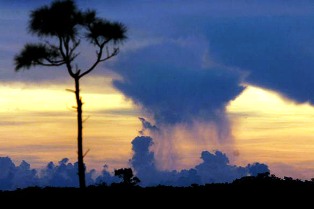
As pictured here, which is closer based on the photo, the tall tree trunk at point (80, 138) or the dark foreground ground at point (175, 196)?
the dark foreground ground at point (175, 196)

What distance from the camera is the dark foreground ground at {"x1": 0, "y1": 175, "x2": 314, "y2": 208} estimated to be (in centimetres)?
2964

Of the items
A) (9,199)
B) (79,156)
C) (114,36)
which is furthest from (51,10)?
(9,199)

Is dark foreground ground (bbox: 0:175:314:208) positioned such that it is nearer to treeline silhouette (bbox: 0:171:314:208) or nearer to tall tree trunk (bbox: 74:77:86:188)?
treeline silhouette (bbox: 0:171:314:208)

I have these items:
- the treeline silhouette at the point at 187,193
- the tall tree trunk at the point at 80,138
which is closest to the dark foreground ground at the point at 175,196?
the treeline silhouette at the point at 187,193

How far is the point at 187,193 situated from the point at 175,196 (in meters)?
1.09

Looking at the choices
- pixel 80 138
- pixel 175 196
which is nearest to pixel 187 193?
pixel 175 196

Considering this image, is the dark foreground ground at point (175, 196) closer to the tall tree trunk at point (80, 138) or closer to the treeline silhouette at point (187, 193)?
the treeline silhouette at point (187, 193)

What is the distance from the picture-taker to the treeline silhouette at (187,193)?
30.6m

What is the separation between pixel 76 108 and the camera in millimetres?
34562

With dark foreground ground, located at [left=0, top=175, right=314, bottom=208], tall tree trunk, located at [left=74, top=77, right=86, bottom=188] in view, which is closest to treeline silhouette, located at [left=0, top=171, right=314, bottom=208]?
dark foreground ground, located at [left=0, top=175, right=314, bottom=208]

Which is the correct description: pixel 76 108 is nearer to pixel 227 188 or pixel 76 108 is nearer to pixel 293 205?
→ pixel 227 188

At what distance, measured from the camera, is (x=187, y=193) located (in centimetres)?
3281

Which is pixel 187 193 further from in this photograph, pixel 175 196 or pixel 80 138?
pixel 80 138

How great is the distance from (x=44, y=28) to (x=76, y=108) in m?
4.68
